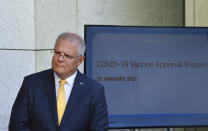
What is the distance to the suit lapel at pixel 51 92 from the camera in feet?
9.81

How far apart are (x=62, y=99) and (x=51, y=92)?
0.10 metres

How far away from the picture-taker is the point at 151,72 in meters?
4.76

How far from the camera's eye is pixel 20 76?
238 inches

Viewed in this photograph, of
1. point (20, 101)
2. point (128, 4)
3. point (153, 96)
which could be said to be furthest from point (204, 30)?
point (20, 101)

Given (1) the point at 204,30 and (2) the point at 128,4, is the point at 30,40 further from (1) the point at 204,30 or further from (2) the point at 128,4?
(1) the point at 204,30

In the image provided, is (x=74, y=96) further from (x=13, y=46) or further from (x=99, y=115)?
(x=13, y=46)

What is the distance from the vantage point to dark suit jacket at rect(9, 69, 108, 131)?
9.85 feet

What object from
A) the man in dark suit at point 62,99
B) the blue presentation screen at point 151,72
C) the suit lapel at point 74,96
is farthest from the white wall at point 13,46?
the suit lapel at point 74,96

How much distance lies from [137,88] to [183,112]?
23.9 inches

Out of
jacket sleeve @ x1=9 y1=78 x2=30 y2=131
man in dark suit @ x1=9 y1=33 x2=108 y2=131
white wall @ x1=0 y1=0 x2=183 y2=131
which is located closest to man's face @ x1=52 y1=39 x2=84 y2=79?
man in dark suit @ x1=9 y1=33 x2=108 y2=131

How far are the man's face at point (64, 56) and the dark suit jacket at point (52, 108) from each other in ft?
0.50

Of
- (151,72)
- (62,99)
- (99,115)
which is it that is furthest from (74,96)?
(151,72)

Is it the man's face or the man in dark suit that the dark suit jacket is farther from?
the man's face

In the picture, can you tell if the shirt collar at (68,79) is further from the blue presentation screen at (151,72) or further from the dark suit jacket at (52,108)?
the blue presentation screen at (151,72)
